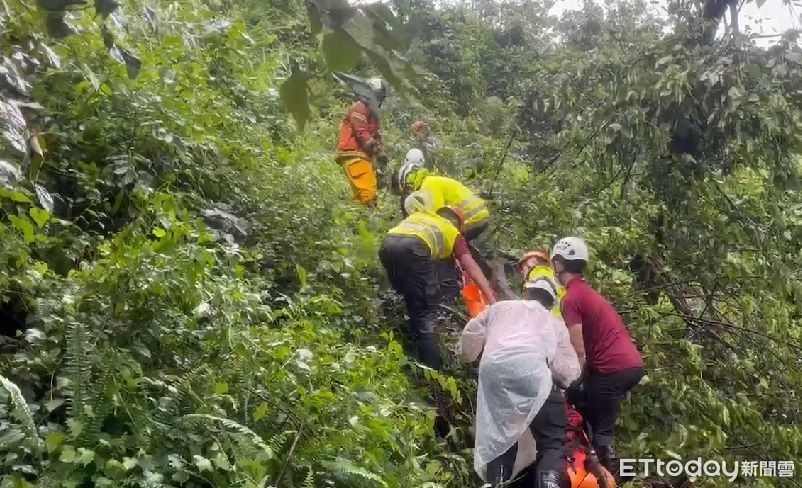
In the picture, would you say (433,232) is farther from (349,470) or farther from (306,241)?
(349,470)

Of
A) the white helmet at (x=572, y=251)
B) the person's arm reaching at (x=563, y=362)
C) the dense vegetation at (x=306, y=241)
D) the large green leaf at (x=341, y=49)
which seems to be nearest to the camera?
the large green leaf at (x=341, y=49)

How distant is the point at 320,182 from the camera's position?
19.5 feet

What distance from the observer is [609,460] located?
4.63 m

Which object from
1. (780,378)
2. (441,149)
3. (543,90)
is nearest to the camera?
(780,378)

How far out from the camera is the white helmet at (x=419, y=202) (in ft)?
17.6

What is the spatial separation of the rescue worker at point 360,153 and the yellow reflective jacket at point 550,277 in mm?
2581

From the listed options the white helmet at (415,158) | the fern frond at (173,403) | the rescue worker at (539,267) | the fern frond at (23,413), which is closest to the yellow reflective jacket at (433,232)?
the rescue worker at (539,267)

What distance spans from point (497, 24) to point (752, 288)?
12310mm

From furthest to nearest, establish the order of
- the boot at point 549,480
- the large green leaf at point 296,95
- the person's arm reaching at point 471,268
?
the person's arm reaching at point 471,268, the boot at point 549,480, the large green leaf at point 296,95

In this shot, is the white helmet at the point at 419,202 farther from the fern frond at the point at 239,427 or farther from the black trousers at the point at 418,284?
the fern frond at the point at 239,427

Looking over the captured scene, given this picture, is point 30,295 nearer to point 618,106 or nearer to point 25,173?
point 25,173

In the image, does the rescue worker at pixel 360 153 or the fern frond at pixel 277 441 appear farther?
the rescue worker at pixel 360 153

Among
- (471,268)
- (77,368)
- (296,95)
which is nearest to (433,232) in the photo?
(471,268)

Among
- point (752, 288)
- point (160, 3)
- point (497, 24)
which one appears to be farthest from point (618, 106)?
point (497, 24)
